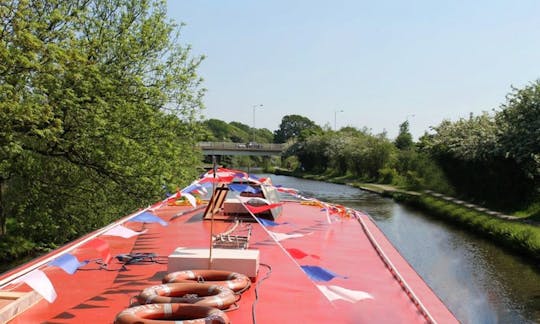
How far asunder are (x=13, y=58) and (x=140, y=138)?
3545mm

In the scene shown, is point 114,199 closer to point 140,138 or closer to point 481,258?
point 140,138

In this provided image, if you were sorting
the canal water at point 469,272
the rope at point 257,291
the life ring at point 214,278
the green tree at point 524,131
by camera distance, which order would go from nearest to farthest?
the rope at point 257,291 < the life ring at point 214,278 < the canal water at point 469,272 < the green tree at point 524,131

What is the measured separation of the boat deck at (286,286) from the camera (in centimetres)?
393

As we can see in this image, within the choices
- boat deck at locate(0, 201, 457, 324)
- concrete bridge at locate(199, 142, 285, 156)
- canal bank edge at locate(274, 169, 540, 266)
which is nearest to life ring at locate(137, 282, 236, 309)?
boat deck at locate(0, 201, 457, 324)

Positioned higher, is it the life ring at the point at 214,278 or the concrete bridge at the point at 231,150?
the concrete bridge at the point at 231,150

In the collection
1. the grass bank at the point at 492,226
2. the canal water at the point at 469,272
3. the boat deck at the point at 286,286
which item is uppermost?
the boat deck at the point at 286,286

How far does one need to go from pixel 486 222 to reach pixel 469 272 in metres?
4.22

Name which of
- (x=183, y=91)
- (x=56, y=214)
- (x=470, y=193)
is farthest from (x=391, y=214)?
(x=56, y=214)

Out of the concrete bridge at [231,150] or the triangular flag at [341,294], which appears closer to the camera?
the triangular flag at [341,294]

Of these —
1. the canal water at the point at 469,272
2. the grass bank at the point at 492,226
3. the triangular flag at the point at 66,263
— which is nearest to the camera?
the triangular flag at the point at 66,263

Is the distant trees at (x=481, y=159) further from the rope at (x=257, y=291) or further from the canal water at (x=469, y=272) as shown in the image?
the rope at (x=257, y=291)

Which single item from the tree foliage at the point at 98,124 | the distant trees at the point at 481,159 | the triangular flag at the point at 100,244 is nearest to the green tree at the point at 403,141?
the distant trees at the point at 481,159

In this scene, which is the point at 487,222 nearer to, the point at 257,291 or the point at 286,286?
the point at 286,286

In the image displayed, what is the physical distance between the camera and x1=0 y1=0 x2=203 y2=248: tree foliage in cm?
1023
